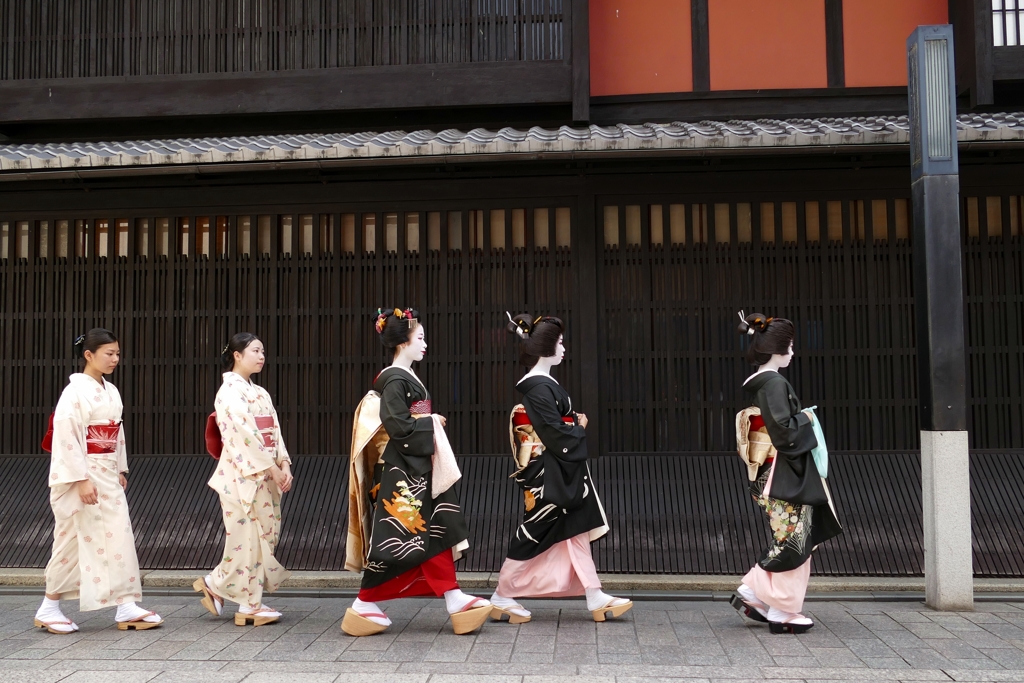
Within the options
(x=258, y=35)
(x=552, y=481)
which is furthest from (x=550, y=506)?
(x=258, y=35)

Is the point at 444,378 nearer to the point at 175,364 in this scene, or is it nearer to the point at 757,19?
the point at 175,364

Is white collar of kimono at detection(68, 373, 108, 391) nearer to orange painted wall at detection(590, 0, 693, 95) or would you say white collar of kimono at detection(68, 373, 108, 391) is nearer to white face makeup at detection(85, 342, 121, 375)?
white face makeup at detection(85, 342, 121, 375)

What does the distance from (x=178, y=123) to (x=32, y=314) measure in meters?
2.17

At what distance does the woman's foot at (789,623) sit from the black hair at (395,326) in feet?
9.25

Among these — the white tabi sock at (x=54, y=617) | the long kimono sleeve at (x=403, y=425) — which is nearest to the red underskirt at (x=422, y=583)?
the long kimono sleeve at (x=403, y=425)

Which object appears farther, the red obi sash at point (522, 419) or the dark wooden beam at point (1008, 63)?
the dark wooden beam at point (1008, 63)

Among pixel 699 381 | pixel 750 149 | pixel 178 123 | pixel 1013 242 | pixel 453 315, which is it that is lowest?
pixel 699 381

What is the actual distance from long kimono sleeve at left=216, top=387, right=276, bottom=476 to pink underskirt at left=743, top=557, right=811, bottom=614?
3158 mm

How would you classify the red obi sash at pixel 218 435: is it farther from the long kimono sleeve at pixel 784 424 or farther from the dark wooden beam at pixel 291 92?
the dark wooden beam at pixel 291 92

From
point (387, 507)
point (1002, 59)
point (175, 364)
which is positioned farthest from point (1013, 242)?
point (175, 364)

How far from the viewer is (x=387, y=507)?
551cm

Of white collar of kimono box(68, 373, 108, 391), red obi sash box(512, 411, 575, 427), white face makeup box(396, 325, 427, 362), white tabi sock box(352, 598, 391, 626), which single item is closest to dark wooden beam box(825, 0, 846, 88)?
red obi sash box(512, 411, 575, 427)

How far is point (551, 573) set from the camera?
5754mm

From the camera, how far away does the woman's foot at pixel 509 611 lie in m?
5.74
